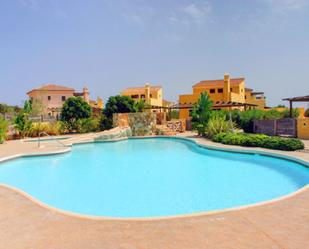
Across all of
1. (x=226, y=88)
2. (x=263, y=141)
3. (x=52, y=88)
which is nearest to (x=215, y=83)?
(x=226, y=88)

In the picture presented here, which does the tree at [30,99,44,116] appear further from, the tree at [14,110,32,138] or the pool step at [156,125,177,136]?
the pool step at [156,125,177,136]

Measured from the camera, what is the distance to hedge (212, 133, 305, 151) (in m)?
12.4

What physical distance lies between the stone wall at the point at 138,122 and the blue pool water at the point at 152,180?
8.08 metres

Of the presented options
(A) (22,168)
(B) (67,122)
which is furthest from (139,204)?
(B) (67,122)

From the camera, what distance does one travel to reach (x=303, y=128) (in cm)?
1670

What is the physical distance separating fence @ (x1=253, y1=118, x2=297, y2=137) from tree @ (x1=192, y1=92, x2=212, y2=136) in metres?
3.82

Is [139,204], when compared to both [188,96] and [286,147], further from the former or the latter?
[188,96]

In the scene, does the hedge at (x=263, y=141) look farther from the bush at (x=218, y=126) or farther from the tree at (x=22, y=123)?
the tree at (x=22, y=123)

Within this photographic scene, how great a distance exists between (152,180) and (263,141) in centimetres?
722

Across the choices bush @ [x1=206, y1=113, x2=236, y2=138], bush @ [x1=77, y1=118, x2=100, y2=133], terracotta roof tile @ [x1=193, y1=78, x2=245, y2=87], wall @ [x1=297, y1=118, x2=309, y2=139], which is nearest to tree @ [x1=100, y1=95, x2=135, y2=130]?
bush @ [x1=77, y1=118, x2=100, y2=133]

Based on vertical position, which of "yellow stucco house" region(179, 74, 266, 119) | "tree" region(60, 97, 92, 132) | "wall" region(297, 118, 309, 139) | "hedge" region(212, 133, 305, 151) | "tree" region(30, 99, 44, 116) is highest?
"yellow stucco house" region(179, 74, 266, 119)

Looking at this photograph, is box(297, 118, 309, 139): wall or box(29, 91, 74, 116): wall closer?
box(297, 118, 309, 139): wall

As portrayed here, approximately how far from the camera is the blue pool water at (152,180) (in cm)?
690

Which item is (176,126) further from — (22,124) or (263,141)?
(22,124)
